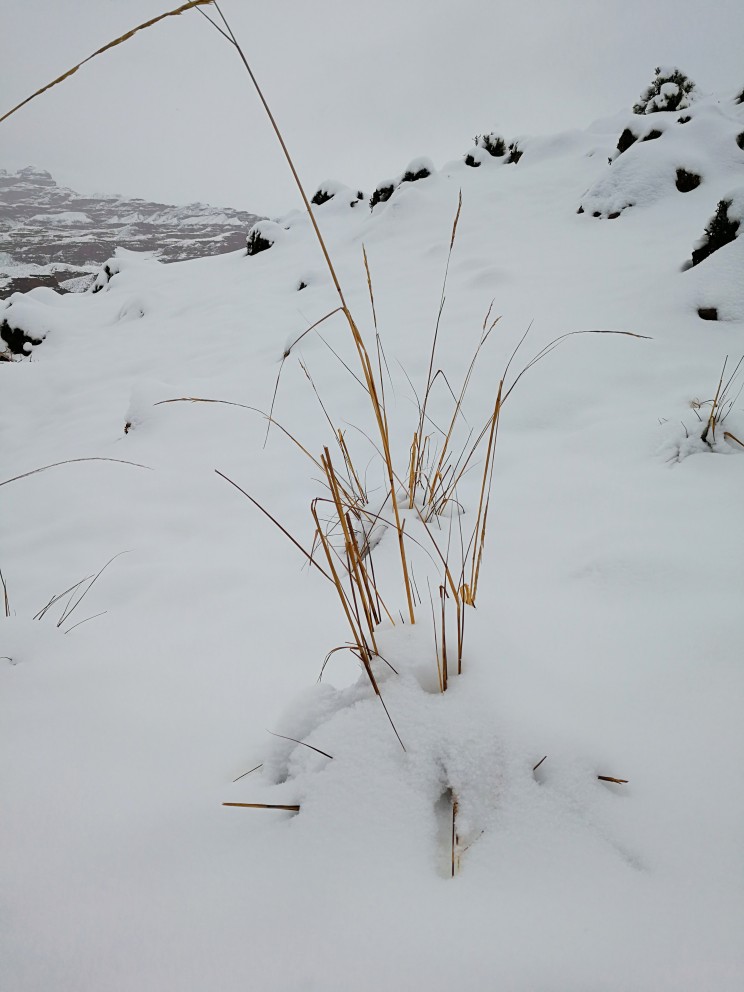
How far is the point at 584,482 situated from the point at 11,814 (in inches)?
54.4

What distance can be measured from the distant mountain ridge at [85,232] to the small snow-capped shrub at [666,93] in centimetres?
1006

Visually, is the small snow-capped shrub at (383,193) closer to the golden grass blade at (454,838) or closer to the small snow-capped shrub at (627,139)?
the small snow-capped shrub at (627,139)

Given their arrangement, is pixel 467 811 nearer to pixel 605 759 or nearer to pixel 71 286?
pixel 605 759

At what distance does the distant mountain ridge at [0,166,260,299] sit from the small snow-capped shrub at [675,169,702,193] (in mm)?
10961

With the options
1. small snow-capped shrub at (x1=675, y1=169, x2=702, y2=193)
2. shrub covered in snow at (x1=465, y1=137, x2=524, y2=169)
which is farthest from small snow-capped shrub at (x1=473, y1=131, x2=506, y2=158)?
small snow-capped shrub at (x1=675, y1=169, x2=702, y2=193)

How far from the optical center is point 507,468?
1573 millimetres

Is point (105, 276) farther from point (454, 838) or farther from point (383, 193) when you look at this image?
point (454, 838)

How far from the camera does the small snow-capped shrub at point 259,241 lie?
794cm

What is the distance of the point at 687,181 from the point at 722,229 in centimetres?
228

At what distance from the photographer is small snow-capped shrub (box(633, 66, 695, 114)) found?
715 centimetres

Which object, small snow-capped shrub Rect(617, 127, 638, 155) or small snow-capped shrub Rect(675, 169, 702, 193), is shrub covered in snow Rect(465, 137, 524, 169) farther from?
small snow-capped shrub Rect(675, 169, 702, 193)

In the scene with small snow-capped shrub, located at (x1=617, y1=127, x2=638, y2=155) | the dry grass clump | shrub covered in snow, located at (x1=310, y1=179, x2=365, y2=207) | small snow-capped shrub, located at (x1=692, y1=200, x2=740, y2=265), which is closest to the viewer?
the dry grass clump

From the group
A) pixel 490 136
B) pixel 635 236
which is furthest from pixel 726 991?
pixel 490 136

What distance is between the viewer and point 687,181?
4.21 m
